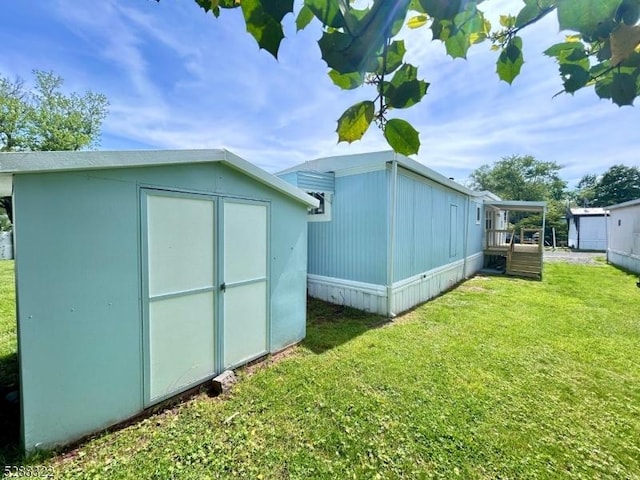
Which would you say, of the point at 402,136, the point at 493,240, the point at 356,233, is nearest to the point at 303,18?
the point at 402,136

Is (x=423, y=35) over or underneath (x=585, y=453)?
over

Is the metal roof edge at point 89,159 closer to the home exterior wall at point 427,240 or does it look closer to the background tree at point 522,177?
the home exterior wall at point 427,240

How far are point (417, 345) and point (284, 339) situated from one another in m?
2.07

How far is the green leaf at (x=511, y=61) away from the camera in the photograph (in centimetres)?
75

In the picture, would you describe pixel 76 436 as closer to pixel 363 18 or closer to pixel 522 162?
pixel 363 18

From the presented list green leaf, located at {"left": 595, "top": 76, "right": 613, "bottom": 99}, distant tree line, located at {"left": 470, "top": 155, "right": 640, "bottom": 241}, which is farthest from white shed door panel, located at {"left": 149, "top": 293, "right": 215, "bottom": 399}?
distant tree line, located at {"left": 470, "top": 155, "right": 640, "bottom": 241}

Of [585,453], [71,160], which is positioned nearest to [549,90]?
[71,160]

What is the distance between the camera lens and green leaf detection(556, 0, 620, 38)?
0.51 m

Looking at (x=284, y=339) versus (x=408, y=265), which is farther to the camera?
(x=408, y=265)

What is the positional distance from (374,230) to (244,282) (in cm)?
321

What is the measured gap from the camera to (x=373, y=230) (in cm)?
603

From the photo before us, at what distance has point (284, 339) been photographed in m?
4.34

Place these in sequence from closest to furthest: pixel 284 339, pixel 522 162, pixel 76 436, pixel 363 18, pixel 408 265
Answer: pixel 363 18, pixel 76 436, pixel 284 339, pixel 408 265, pixel 522 162

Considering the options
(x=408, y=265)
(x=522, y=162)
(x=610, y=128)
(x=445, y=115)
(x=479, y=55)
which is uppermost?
(x=522, y=162)
